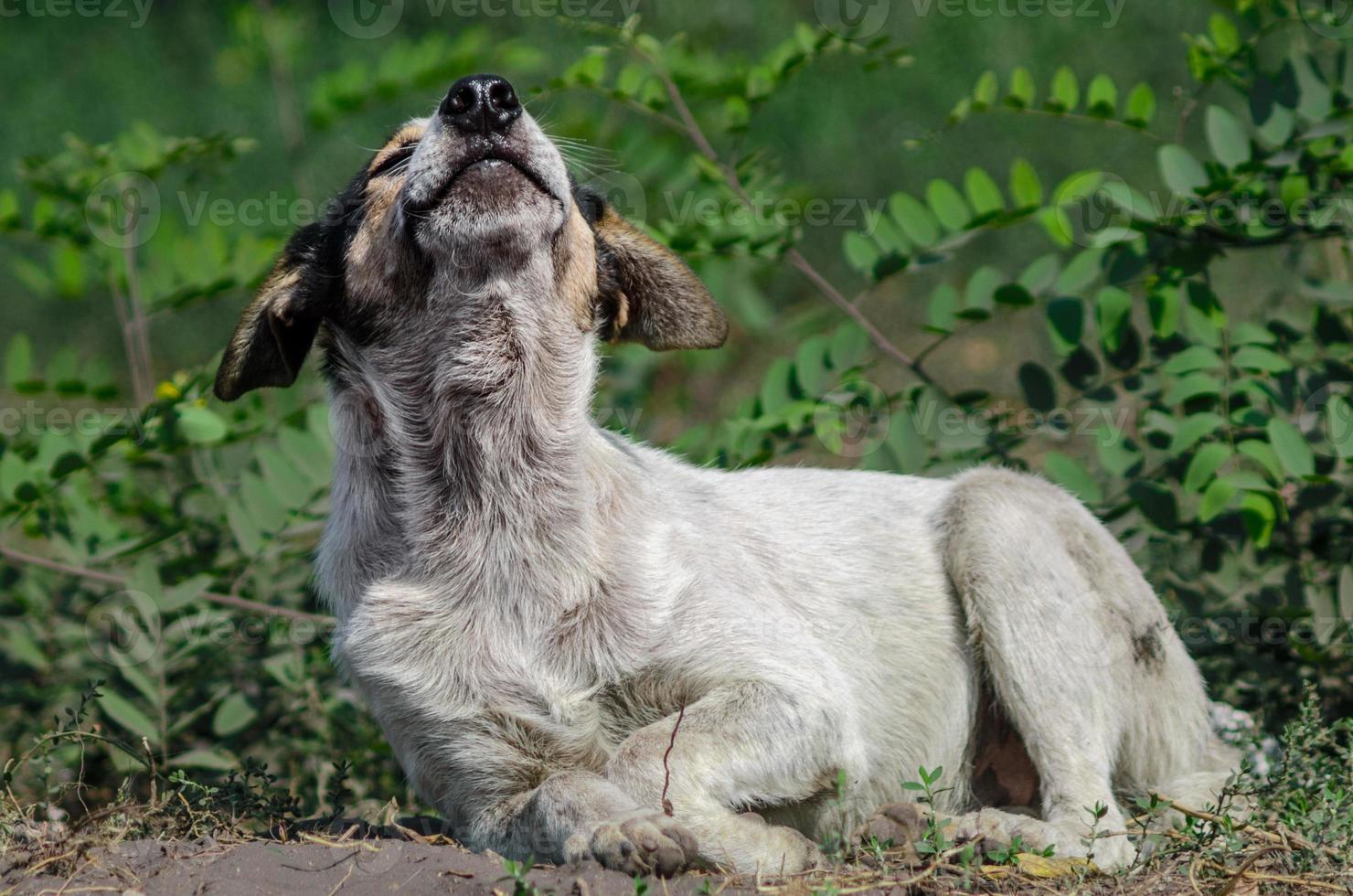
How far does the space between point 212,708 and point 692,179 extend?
11.8 ft

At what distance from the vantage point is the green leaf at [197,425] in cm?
557

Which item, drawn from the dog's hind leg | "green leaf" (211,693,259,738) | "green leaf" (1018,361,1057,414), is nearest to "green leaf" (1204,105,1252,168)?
"green leaf" (1018,361,1057,414)

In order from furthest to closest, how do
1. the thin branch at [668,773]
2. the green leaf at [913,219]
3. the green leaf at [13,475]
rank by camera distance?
the green leaf at [913,219]
the green leaf at [13,475]
the thin branch at [668,773]

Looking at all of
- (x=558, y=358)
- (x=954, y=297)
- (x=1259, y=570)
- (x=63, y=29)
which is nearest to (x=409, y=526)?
(x=558, y=358)

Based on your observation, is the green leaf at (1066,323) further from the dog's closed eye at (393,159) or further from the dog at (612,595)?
the dog's closed eye at (393,159)

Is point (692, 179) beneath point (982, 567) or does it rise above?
above

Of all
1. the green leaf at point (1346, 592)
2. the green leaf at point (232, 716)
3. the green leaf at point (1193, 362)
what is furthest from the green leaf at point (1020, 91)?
the green leaf at point (232, 716)

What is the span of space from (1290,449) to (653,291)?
242 centimetres

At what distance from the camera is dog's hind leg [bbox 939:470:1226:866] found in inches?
182

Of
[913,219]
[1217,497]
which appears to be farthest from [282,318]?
[1217,497]

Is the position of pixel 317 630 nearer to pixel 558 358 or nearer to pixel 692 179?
pixel 558 358

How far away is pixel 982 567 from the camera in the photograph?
4.86 metres

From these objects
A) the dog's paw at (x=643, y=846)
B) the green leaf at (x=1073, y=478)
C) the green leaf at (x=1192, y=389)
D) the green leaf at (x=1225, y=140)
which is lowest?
the dog's paw at (x=643, y=846)

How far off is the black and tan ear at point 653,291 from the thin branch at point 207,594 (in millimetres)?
1826
